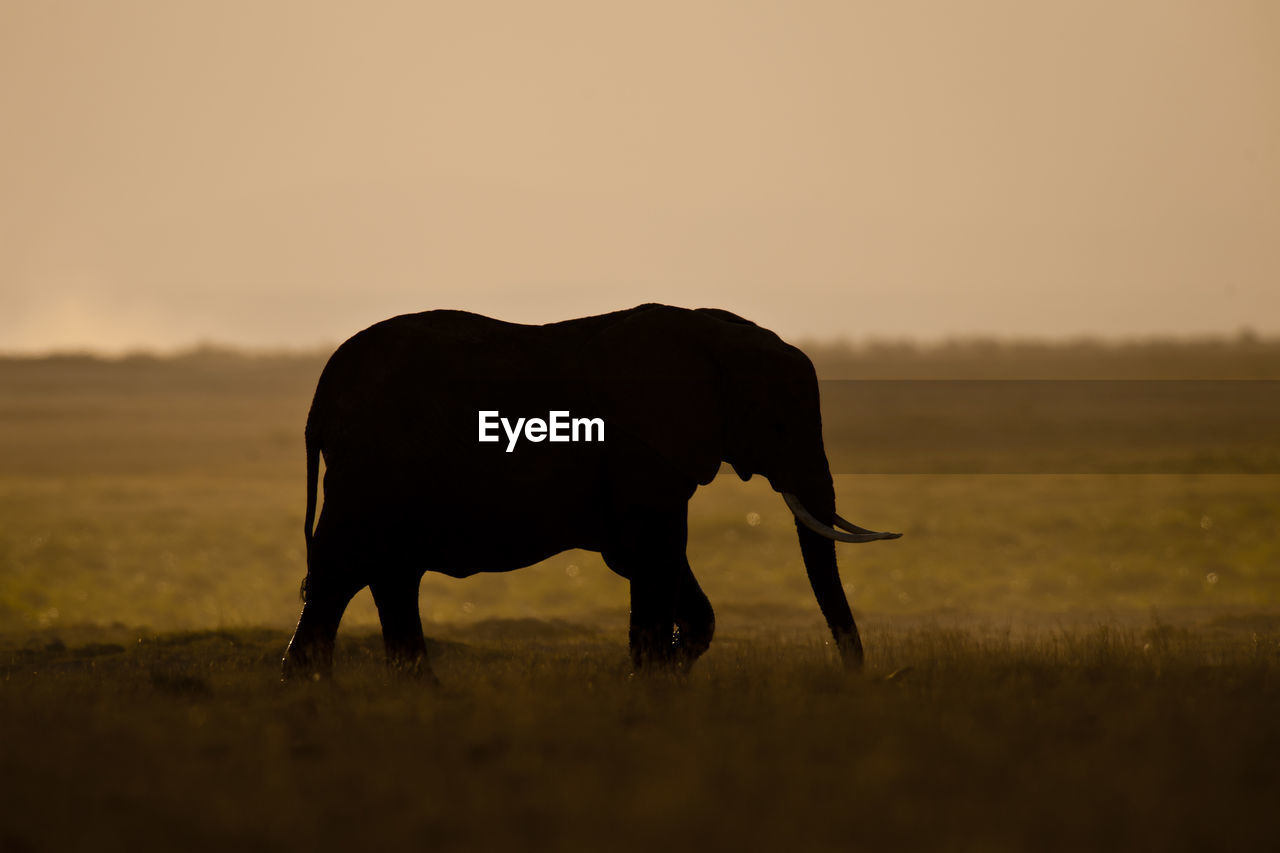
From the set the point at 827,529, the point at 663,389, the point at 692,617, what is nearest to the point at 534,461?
the point at 663,389

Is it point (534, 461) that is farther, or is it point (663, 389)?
point (663, 389)

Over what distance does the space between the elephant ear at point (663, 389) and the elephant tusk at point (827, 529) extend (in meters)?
0.81

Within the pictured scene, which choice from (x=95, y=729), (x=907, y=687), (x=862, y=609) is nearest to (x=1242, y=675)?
(x=907, y=687)

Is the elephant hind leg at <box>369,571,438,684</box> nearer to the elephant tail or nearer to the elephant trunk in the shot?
the elephant tail

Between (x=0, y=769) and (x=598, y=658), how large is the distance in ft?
21.3

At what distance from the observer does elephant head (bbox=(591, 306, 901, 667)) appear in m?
13.1

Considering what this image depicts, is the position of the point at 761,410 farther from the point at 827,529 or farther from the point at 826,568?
the point at 826,568

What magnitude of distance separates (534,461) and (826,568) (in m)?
2.78

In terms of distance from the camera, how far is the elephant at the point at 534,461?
40.9ft

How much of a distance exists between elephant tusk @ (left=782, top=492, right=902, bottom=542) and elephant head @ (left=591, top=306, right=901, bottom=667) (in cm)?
1

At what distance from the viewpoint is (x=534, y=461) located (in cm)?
1254

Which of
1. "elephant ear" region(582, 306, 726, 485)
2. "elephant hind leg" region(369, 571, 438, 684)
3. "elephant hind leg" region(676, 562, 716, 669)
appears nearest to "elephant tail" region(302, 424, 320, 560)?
"elephant hind leg" region(369, 571, 438, 684)

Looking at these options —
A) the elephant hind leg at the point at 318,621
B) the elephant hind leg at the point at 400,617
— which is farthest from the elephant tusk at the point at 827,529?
the elephant hind leg at the point at 318,621

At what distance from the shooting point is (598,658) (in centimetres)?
1448
